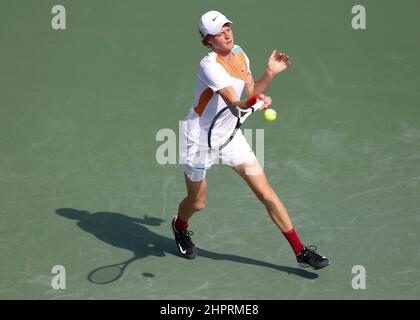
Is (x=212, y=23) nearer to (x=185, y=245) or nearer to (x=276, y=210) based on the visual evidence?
(x=276, y=210)

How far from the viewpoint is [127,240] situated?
29.2ft

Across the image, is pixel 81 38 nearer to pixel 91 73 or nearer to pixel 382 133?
pixel 91 73

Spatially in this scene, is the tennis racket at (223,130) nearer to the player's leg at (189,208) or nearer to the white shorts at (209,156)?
the white shorts at (209,156)

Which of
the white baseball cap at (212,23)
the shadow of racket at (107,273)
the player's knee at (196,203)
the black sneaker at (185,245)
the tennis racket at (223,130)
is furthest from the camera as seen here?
the black sneaker at (185,245)

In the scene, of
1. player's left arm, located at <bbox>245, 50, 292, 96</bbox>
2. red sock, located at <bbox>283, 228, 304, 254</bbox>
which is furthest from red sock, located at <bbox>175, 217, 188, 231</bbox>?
player's left arm, located at <bbox>245, 50, 292, 96</bbox>

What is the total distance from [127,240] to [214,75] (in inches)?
81.8

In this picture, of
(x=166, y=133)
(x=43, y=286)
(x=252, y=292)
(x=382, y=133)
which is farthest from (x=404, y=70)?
(x=43, y=286)

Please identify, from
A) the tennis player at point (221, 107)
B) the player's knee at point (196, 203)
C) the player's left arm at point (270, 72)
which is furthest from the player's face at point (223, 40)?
the player's knee at point (196, 203)

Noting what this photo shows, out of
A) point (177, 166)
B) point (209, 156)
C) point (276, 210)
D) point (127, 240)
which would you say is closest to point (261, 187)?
point (276, 210)

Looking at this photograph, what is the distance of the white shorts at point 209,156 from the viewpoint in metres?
8.08

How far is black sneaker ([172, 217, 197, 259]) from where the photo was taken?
8.58m

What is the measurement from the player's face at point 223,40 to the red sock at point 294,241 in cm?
174

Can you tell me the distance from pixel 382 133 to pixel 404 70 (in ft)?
4.75

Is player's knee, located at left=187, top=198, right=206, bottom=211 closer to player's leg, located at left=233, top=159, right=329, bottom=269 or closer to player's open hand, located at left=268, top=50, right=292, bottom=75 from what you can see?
player's leg, located at left=233, top=159, right=329, bottom=269
